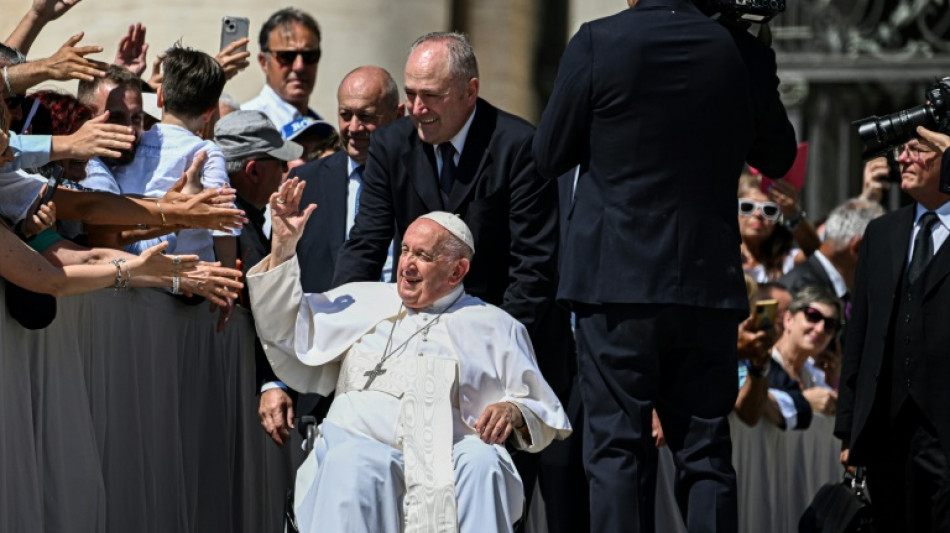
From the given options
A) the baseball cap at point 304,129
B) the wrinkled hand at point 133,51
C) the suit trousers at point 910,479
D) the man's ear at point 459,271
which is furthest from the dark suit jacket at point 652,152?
the baseball cap at point 304,129

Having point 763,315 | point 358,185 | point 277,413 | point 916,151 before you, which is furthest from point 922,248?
point 277,413

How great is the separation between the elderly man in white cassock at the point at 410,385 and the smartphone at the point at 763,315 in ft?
7.20

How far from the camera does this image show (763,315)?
9.73m

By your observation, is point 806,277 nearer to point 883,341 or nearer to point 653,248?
point 883,341

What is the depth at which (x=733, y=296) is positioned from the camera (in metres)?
7.21

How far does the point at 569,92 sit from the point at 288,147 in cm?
255

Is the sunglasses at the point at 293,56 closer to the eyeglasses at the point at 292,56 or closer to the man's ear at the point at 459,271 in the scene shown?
the eyeglasses at the point at 292,56

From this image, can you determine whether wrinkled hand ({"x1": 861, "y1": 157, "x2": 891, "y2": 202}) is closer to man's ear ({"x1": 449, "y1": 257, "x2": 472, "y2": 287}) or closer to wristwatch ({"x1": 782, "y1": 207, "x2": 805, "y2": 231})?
wristwatch ({"x1": 782, "y1": 207, "x2": 805, "y2": 231})

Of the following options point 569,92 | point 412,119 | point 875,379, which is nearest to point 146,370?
point 412,119

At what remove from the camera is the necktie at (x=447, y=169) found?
8234 millimetres

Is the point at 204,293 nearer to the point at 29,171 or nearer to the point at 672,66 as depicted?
the point at 29,171

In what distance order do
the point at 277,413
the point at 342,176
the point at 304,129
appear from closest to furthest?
the point at 277,413 < the point at 342,176 < the point at 304,129

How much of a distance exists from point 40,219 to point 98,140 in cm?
34

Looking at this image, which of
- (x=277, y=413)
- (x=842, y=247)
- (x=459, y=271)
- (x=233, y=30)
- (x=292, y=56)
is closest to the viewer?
(x=459, y=271)
